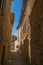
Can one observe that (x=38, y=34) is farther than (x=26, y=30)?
No

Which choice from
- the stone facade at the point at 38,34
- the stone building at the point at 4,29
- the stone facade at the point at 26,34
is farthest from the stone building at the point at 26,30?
the stone facade at the point at 38,34

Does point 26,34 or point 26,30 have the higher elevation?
point 26,30

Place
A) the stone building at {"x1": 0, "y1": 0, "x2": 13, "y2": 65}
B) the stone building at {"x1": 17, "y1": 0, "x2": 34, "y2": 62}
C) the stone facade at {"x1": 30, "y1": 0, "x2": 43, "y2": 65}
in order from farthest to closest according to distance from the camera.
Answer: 1. the stone building at {"x1": 17, "y1": 0, "x2": 34, "y2": 62}
2. the stone building at {"x1": 0, "y1": 0, "x2": 13, "y2": 65}
3. the stone facade at {"x1": 30, "y1": 0, "x2": 43, "y2": 65}

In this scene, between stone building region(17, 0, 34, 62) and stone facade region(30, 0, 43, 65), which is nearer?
stone facade region(30, 0, 43, 65)

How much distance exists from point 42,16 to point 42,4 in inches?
21.4

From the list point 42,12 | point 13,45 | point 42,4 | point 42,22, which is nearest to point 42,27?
point 42,22

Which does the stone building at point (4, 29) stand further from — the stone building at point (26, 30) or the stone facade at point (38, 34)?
the stone building at point (26, 30)

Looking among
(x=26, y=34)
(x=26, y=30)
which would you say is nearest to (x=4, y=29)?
(x=26, y=34)

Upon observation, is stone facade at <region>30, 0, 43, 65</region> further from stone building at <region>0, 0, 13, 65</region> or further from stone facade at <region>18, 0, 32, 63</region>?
stone facade at <region>18, 0, 32, 63</region>

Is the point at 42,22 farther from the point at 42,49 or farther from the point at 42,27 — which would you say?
the point at 42,49

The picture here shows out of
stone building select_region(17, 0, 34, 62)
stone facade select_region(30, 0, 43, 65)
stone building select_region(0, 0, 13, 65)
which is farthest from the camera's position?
stone building select_region(17, 0, 34, 62)

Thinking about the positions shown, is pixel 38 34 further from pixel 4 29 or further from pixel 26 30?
pixel 26 30

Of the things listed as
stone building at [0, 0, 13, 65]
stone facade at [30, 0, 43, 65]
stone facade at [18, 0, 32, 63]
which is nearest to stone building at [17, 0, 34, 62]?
stone facade at [18, 0, 32, 63]

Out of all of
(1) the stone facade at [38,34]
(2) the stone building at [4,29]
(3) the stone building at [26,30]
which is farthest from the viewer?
(3) the stone building at [26,30]
